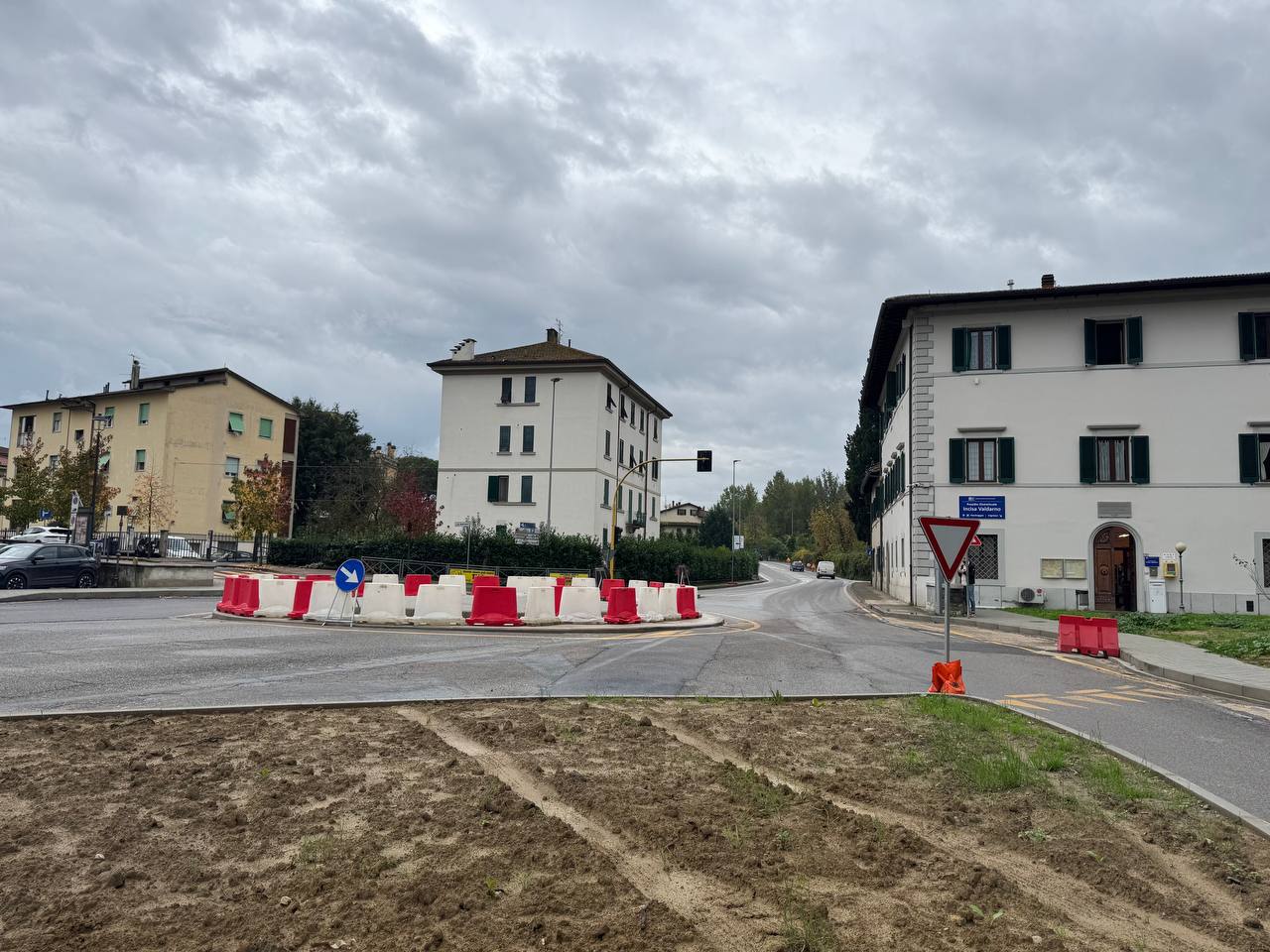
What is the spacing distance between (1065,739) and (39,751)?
7813 millimetres

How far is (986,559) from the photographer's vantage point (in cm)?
2945

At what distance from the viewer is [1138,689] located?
11.6 meters

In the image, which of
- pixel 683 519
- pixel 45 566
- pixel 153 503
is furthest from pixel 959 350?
pixel 683 519

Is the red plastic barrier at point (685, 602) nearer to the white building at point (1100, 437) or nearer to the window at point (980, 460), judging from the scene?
the white building at point (1100, 437)

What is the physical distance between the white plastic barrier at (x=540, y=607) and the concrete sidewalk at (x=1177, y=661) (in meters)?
11.1

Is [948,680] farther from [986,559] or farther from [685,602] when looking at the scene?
[986,559]

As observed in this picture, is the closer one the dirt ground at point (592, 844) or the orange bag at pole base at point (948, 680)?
→ the dirt ground at point (592, 844)

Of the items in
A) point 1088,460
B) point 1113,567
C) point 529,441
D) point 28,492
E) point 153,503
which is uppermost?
point 529,441

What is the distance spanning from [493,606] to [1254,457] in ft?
83.7

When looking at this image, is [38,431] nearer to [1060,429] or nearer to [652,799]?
[1060,429]

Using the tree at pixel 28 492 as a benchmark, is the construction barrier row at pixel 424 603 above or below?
below

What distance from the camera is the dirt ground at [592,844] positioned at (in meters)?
3.40

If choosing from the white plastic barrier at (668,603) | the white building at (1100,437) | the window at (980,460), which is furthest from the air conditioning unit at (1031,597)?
the white plastic barrier at (668,603)

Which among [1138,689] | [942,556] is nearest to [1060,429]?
[1138,689]
